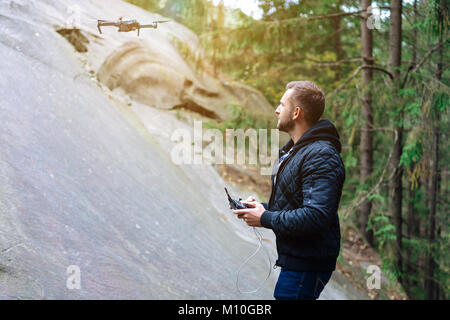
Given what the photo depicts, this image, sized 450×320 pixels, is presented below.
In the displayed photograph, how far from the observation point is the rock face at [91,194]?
3.95m

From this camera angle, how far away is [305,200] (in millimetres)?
2285

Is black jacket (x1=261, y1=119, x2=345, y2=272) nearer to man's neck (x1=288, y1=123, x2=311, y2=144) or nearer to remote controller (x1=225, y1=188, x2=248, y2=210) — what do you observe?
man's neck (x1=288, y1=123, x2=311, y2=144)

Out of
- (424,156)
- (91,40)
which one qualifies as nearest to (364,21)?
(424,156)

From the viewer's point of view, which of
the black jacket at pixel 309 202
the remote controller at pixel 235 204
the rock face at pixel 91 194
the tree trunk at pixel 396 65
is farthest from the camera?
the tree trunk at pixel 396 65

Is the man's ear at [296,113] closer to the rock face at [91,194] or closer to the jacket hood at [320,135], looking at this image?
the jacket hood at [320,135]

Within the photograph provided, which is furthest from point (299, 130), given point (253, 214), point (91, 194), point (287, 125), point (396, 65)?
point (396, 65)

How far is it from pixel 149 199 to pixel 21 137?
201cm

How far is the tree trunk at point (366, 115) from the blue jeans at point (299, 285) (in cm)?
668

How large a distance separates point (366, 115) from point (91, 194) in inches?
274

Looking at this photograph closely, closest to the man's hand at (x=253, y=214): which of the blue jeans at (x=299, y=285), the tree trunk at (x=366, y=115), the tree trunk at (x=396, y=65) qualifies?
the blue jeans at (x=299, y=285)

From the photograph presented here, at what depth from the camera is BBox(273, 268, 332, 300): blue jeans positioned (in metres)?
2.41

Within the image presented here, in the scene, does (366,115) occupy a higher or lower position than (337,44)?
lower

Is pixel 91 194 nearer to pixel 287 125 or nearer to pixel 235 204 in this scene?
pixel 235 204

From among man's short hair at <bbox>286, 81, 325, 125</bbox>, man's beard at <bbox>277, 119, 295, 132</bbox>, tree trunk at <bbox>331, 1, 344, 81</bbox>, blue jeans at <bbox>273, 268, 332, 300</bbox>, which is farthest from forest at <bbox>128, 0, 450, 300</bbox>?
blue jeans at <bbox>273, 268, 332, 300</bbox>
